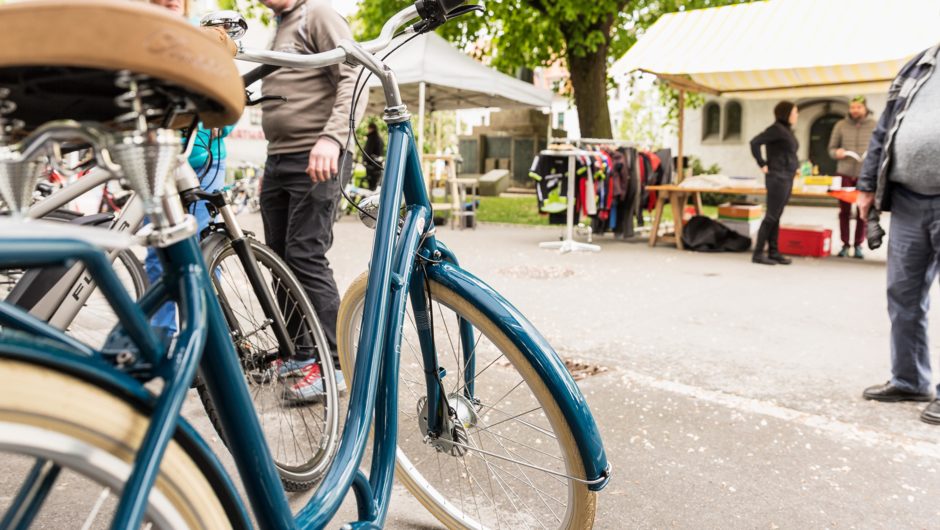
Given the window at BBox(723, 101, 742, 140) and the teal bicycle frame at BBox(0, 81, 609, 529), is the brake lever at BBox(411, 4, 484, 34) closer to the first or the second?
the teal bicycle frame at BBox(0, 81, 609, 529)

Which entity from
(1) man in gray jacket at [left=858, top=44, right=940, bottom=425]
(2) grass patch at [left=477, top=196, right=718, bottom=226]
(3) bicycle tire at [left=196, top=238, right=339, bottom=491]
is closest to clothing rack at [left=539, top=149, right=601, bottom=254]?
(2) grass patch at [left=477, top=196, right=718, bottom=226]

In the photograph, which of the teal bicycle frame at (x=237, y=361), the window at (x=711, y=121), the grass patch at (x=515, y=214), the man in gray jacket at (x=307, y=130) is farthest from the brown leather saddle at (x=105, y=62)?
the window at (x=711, y=121)

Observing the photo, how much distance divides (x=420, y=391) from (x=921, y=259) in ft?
9.25

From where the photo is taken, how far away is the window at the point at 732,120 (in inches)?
1073

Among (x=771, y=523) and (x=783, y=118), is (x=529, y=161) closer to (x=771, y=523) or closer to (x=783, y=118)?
(x=783, y=118)

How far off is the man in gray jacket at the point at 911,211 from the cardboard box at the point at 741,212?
22.0 ft

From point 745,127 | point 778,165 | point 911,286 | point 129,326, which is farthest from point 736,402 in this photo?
point 745,127

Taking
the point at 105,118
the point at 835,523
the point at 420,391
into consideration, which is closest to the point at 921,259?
the point at 835,523

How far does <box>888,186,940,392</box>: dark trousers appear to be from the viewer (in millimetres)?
3684

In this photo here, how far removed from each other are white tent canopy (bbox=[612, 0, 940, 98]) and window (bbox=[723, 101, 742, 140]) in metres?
16.6

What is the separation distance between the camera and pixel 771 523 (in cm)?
250

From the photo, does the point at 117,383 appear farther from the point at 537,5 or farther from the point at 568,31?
the point at 537,5

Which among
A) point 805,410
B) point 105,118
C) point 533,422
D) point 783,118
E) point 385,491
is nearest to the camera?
point 105,118

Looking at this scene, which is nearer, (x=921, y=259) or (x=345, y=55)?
(x=345, y=55)
